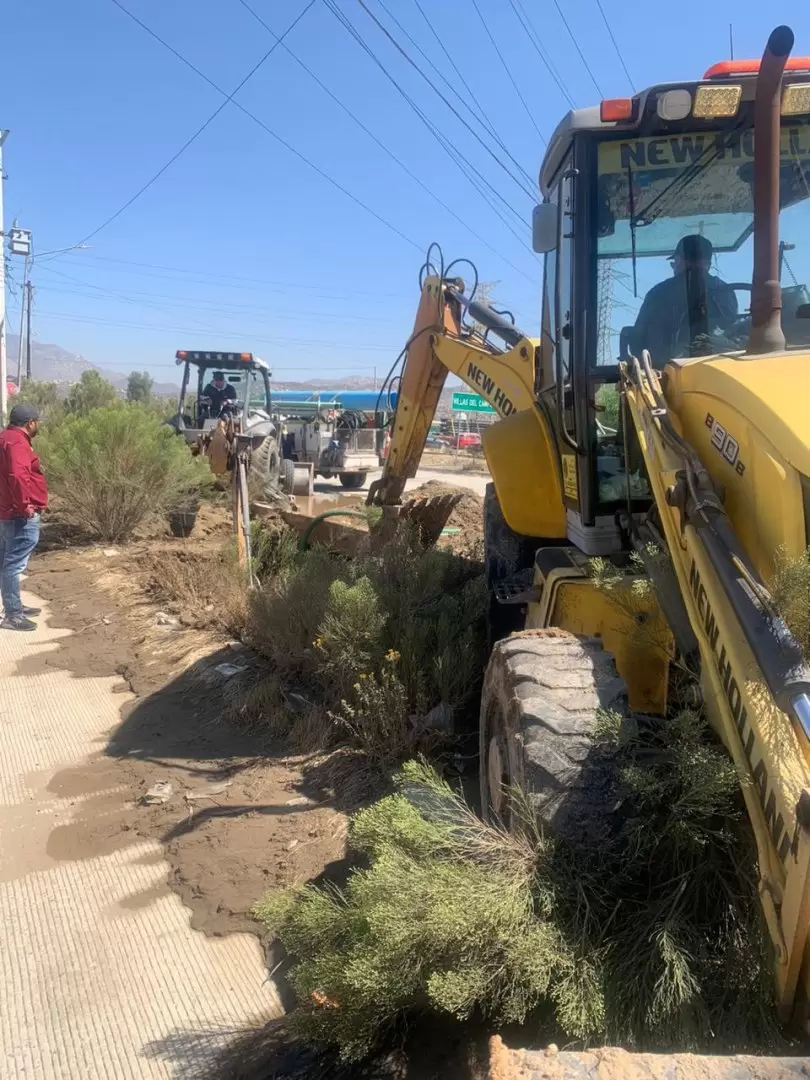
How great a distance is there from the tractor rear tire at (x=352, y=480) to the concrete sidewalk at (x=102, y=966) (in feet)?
58.4

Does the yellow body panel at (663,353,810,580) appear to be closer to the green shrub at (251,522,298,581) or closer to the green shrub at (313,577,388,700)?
the green shrub at (313,577,388,700)

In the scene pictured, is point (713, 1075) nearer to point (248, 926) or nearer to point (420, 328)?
point (248, 926)

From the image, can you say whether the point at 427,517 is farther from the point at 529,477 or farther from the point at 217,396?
the point at 217,396

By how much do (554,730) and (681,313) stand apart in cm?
Result: 210

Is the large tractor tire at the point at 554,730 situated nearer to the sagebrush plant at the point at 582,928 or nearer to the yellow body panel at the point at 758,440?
the sagebrush plant at the point at 582,928

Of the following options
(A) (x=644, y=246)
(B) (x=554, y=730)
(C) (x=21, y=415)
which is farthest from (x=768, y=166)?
(C) (x=21, y=415)

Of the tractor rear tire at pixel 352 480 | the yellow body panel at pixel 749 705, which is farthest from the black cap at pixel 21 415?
the tractor rear tire at pixel 352 480

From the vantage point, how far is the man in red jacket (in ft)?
23.9

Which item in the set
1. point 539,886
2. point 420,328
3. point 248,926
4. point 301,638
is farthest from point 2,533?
point 539,886

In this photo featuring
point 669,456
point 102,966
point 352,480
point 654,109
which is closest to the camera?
point 669,456

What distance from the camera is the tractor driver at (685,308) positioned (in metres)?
3.64

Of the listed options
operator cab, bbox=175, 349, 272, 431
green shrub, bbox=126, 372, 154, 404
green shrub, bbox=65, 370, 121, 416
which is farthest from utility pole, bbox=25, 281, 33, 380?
operator cab, bbox=175, 349, 272, 431

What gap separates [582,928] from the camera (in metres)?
2.15

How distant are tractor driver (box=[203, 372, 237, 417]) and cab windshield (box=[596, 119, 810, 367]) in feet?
40.4
